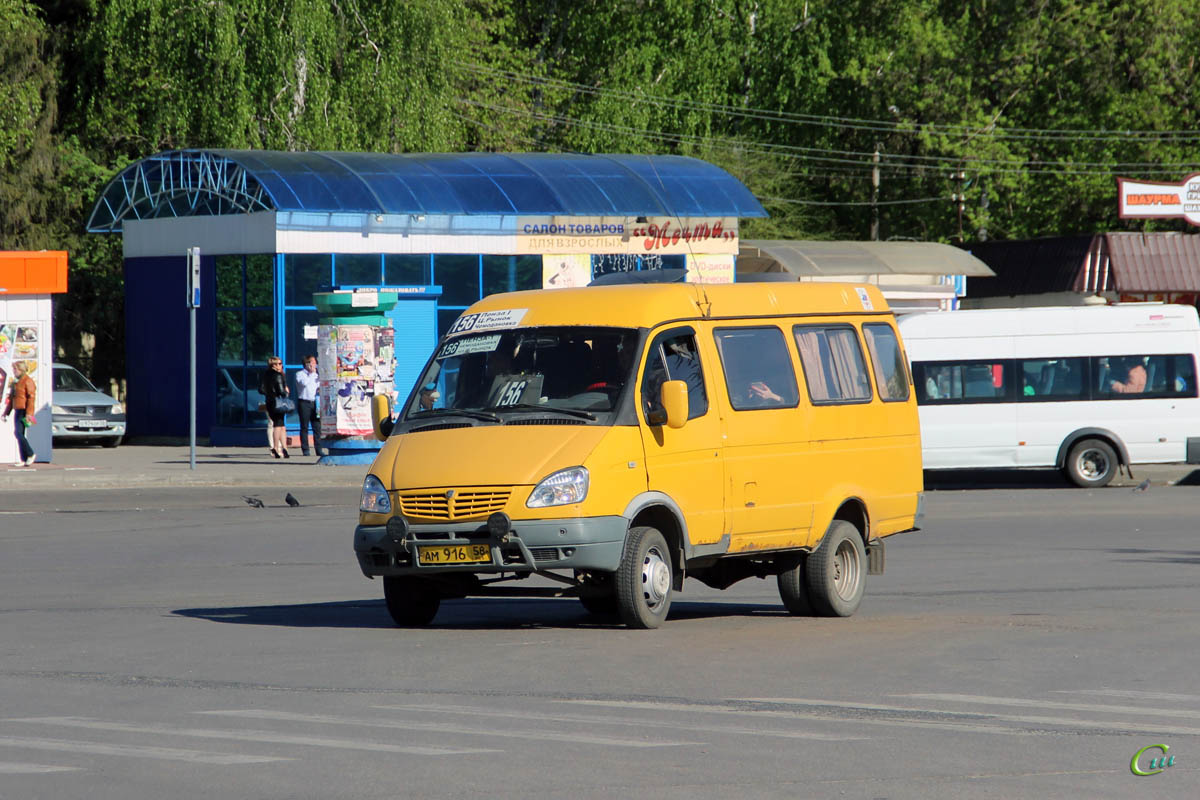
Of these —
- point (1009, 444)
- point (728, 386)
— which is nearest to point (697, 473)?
point (728, 386)

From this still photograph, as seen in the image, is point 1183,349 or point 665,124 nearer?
point 1183,349

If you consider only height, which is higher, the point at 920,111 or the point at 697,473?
the point at 920,111

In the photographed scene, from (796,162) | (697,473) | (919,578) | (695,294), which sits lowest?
(919,578)

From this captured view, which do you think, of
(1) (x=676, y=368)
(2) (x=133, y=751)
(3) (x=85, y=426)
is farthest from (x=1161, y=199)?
(2) (x=133, y=751)

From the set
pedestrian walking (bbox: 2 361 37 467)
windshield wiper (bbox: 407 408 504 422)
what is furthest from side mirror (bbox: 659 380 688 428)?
pedestrian walking (bbox: 2 361 37 467)

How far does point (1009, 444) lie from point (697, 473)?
17189 millimetres

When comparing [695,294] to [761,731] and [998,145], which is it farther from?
[998,145]

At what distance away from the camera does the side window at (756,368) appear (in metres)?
12.2

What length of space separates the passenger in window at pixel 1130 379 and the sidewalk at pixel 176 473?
11.5 metres

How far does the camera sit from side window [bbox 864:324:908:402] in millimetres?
13406

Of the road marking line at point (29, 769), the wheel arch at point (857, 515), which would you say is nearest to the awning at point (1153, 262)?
the wheel arch at point (857, 515)

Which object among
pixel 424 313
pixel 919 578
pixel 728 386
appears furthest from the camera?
pixel 424 313

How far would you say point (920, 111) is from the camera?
198ft

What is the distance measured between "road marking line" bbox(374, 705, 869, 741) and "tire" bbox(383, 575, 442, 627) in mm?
3356
